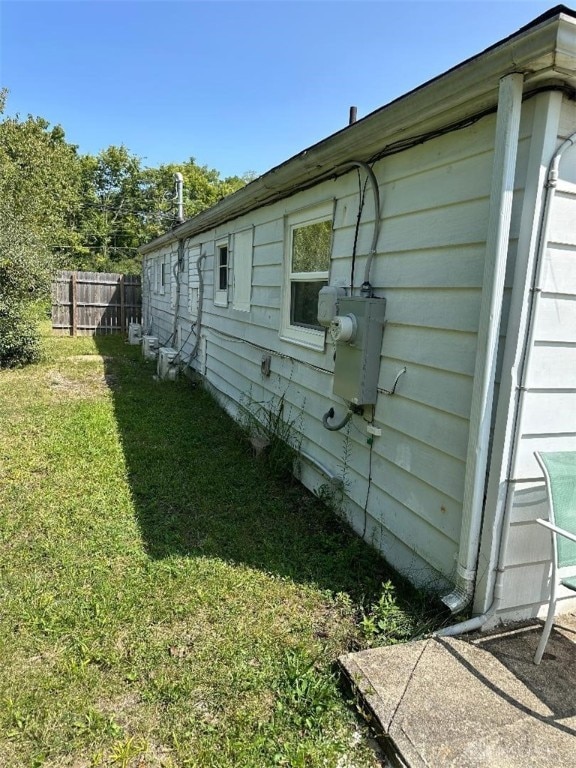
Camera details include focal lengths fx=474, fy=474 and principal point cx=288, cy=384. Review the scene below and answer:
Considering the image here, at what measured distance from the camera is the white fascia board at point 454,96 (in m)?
1.70

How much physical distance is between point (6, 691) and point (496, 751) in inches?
74.4

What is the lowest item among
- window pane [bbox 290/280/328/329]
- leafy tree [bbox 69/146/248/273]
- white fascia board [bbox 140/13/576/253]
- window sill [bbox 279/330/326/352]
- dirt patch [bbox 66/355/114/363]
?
dirt patch [bbox 66/355/114/363]

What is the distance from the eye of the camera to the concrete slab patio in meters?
1.62

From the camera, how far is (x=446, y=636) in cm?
219

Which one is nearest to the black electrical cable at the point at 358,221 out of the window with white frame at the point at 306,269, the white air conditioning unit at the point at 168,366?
the window with white frame at the point at 306,269

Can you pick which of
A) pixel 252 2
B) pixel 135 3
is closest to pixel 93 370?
pixel 135 3

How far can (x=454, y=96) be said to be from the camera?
2137mm

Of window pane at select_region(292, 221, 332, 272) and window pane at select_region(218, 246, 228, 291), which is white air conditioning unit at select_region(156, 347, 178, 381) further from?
window pane at select_region(292, 221, 332, 272)

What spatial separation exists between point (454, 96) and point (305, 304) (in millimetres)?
2333

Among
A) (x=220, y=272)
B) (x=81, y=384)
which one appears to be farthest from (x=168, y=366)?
(x=220, y=272)

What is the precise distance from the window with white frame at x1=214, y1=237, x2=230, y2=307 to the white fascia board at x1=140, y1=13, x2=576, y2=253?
316cm

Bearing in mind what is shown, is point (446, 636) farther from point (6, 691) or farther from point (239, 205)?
point (239, 205)

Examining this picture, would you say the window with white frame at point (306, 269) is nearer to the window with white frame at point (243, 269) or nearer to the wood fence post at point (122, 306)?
the window with white frame at point (243, 269)

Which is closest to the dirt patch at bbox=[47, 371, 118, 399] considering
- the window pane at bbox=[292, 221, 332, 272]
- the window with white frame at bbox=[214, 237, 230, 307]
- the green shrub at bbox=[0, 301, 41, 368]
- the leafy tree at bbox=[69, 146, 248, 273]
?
the green shrub at bbox=[0, 301, 41, 368]
